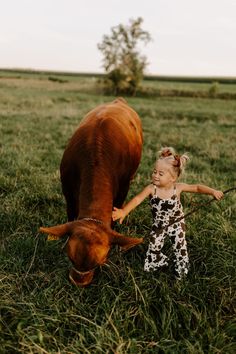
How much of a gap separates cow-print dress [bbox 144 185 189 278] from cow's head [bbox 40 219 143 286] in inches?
32.6

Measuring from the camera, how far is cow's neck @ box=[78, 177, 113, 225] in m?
3.40

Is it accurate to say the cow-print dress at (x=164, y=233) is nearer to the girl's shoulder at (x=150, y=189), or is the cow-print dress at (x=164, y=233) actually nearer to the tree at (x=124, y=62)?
the girl's shoulder at (x=150, y=189)

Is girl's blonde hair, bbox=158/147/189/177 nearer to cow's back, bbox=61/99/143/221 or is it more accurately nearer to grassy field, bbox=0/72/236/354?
→ cow's back, bbox=61/99/143/221

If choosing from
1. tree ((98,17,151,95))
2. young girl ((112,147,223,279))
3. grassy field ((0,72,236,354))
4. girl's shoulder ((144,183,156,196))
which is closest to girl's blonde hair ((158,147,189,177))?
young girl ((112,147,223,279))

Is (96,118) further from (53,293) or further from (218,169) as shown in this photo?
(218,169)

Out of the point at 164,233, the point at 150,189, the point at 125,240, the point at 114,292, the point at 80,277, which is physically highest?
the point at 150,189

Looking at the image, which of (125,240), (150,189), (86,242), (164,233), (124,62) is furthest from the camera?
(124,62)

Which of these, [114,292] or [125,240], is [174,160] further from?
[114,292]

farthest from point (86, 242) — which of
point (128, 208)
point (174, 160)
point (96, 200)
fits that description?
point (174, 160)

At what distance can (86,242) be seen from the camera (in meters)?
3.02

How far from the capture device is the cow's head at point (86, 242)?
9.90 feet

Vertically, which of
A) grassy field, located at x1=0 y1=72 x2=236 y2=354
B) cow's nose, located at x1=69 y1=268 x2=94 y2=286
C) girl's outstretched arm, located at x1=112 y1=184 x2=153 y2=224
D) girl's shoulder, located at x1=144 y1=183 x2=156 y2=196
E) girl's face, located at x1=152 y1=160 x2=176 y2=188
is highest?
girl's face, located at x1=152 y1=160 x2=176 y2=188

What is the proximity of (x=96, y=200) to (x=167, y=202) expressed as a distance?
0.76 m

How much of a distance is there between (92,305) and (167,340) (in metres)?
0.74
